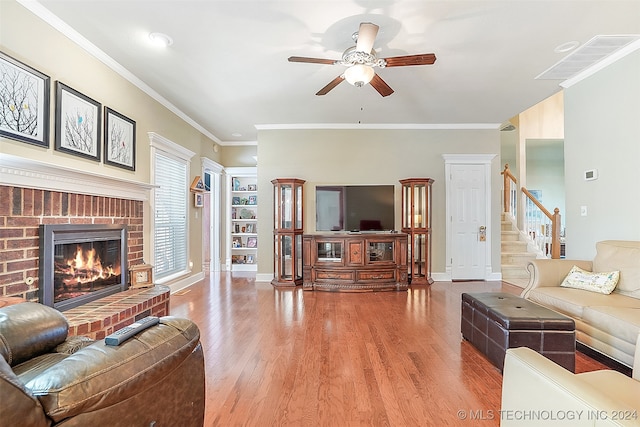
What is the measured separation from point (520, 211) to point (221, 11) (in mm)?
6661

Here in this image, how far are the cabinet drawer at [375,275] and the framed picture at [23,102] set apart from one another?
4.05m

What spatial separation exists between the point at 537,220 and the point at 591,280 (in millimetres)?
3730

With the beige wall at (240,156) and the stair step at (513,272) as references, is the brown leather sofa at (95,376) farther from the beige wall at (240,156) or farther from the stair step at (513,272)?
the stair step at (513,272)

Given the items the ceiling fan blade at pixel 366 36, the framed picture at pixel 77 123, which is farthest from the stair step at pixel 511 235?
the framed picture at pixel 77 123

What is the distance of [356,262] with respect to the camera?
484 cm

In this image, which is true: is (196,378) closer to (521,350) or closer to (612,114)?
(521,350)

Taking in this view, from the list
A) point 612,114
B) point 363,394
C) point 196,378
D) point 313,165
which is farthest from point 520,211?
point 196,378

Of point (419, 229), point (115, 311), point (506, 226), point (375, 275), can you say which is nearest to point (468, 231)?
point (419, 229)

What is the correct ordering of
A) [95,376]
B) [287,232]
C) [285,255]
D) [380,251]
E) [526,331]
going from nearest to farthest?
[95,376] → [526,331] → [380,251] → [287,232] → [285,255]

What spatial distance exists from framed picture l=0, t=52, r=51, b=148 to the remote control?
2.14 m

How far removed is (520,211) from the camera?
6441 mm

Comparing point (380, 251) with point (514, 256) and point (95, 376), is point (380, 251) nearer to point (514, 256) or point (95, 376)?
point (514, 256)

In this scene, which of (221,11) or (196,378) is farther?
(221,11)

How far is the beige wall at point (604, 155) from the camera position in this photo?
3.05 metres
